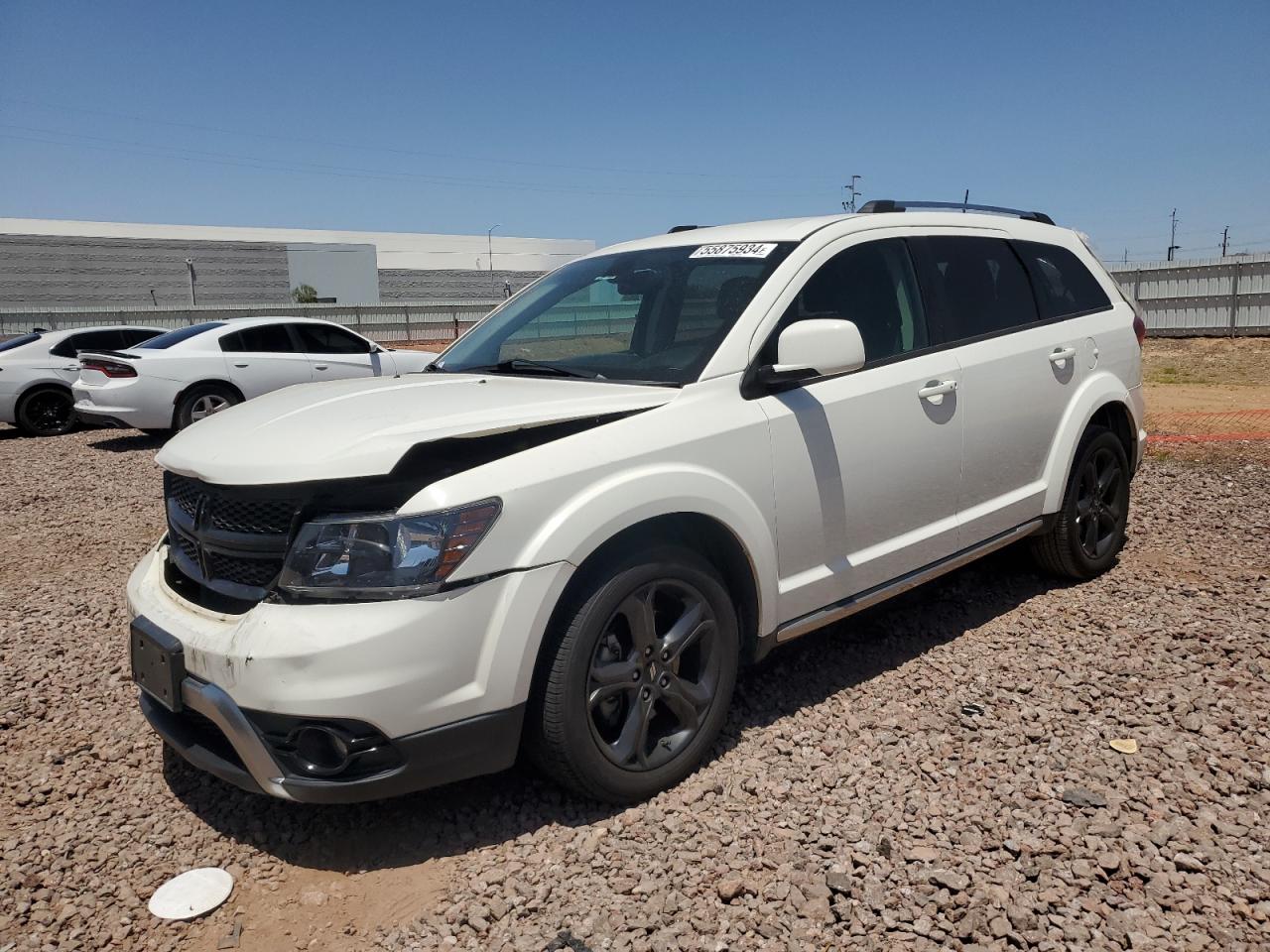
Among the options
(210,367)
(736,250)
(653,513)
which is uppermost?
(736,250)

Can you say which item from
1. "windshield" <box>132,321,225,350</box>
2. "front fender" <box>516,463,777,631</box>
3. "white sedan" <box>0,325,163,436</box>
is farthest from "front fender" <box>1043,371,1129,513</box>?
"white sedan" <box>0,325,163,436</box>

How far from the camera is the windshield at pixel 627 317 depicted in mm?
3566

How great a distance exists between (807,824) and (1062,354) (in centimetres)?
280

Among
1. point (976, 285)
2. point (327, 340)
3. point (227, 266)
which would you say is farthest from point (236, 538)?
point (227, 266)

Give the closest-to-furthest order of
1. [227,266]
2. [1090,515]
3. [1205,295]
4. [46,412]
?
1. [1090,515]
2. [46,412]
3. [1205,295]
4. [227,266]

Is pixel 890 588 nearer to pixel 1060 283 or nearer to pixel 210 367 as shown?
pixel 1060 283

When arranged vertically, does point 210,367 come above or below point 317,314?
below

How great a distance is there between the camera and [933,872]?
2727 mm

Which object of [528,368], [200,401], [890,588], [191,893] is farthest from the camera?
[200,401]

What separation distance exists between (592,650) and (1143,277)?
24.3m

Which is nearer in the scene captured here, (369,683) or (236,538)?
(369,683)

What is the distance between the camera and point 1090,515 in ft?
16.6

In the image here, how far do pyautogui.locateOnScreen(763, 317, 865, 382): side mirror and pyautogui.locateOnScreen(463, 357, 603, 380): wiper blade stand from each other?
2.25 ft

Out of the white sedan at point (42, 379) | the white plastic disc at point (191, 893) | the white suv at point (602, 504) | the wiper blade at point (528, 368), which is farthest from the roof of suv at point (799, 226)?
the white sedan at point (42, 379)
